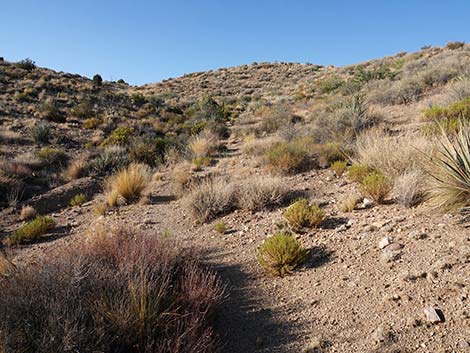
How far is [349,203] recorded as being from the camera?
5.46 m

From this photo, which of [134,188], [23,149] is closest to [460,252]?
[134,188]

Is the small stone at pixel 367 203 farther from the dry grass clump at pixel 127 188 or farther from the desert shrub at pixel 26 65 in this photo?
the desert shrub at pixel 26 65

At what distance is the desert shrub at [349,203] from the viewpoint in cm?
545

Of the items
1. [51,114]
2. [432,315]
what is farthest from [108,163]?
[432,315]

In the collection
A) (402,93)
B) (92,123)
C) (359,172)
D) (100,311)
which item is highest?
(92,123)

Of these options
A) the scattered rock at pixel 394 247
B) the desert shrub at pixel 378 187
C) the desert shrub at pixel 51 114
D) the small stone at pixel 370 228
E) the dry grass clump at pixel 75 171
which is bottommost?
the scattered rock at pixel 394 247

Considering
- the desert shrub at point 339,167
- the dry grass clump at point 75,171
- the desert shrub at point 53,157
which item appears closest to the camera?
the desert shrub at point 339,167

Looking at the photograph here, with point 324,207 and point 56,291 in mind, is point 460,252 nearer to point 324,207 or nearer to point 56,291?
point 324,207

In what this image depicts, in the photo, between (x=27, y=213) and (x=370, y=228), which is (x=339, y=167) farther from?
(x=27, y=213)

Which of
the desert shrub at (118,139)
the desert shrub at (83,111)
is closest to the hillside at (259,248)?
the desert shrub at (118,139)

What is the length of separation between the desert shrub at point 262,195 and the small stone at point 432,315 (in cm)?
380

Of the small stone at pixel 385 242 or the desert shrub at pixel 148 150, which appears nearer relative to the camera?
the small stone at pixel 385 242

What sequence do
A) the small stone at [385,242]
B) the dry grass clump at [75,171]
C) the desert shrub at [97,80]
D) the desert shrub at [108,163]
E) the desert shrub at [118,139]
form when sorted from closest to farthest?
the small stone at [385,242]
the dry grass clump at [75,171]
the desert shrub at [108,163]
the desert shrub at [118,139]
the desert shrub at [97,80]

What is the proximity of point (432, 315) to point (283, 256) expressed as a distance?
1833 millimetres
